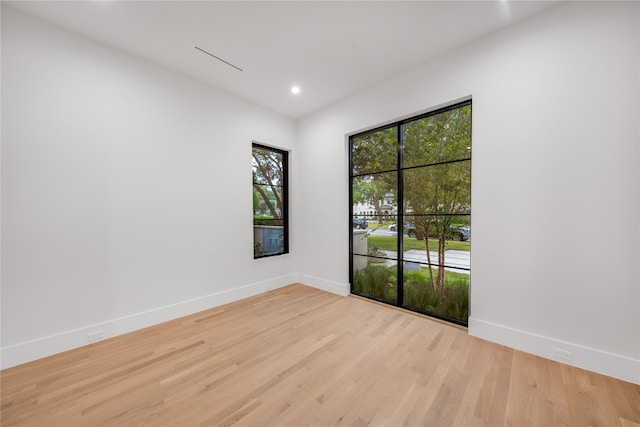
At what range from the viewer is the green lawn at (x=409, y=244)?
2.76 m

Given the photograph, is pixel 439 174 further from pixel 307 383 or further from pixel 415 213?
pixel 307 383

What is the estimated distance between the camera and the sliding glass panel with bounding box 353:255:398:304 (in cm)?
336

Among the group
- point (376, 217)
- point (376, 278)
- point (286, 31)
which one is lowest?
point (376, 278)

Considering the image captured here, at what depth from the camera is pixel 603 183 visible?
1.91 meters

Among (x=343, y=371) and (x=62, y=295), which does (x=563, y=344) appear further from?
(x=62, y=295)

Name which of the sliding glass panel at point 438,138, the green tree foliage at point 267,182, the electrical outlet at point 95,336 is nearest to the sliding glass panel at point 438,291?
the sliding glass panel at point 438,138

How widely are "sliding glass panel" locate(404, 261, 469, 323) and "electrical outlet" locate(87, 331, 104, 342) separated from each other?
11.2 feet

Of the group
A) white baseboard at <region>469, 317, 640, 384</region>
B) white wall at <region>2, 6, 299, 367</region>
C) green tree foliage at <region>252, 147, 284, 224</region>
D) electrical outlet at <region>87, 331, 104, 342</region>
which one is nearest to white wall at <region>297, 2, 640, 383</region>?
white baseboard at <region>469, 317, 640, 384</region>

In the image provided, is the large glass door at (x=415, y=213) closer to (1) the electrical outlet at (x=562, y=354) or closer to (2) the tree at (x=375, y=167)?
(2) the tree at (x=375, y=167)

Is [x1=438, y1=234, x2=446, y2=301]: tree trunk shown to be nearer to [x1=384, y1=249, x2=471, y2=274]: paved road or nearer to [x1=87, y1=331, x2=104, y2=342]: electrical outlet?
[x1=384, y1=249, x2=471, y2=274]: paved road

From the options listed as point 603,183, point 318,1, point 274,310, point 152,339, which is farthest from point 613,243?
point 152,339

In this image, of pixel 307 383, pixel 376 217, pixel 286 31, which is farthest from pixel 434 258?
pixel 286 31

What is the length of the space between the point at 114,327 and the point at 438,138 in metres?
4.13

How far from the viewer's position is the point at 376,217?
354 centimetres
